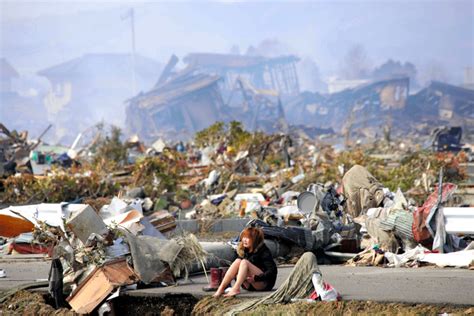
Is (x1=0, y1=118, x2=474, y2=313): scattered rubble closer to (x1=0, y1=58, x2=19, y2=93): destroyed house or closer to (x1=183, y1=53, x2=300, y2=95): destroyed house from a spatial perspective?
(x1=0, y1=58, x2=19, y2=93): destroyed house

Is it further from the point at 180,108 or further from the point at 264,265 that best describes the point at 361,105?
the point at 264,265

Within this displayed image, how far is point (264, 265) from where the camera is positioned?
9133 millimetres

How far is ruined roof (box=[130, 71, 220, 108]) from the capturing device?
487ft

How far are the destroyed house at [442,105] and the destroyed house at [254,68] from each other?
46018 millimetres

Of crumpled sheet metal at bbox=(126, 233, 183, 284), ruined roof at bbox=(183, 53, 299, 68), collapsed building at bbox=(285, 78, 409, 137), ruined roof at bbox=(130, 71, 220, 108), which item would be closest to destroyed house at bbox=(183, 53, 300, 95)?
ruined roof at bbox=(183, 53, 299, 68)

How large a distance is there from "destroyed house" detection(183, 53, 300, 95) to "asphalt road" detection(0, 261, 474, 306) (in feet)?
585

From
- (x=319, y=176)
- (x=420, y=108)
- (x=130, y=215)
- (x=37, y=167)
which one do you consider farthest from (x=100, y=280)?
(x=420, y=108)

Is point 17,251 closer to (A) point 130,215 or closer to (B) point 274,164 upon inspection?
(A) point 130,215

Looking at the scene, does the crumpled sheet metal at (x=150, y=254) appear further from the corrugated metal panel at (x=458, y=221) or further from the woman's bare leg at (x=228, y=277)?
the corrugated metal panel at (x=458, y=221)

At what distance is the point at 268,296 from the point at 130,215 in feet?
10.8

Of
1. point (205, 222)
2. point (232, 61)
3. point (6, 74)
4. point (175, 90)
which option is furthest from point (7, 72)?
point (205, 222)

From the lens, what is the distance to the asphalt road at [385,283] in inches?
337

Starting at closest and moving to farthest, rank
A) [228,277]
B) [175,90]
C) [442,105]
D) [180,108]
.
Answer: [228,277], [442,105], [180,108], [175,90]

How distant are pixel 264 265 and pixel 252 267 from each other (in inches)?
5.6
